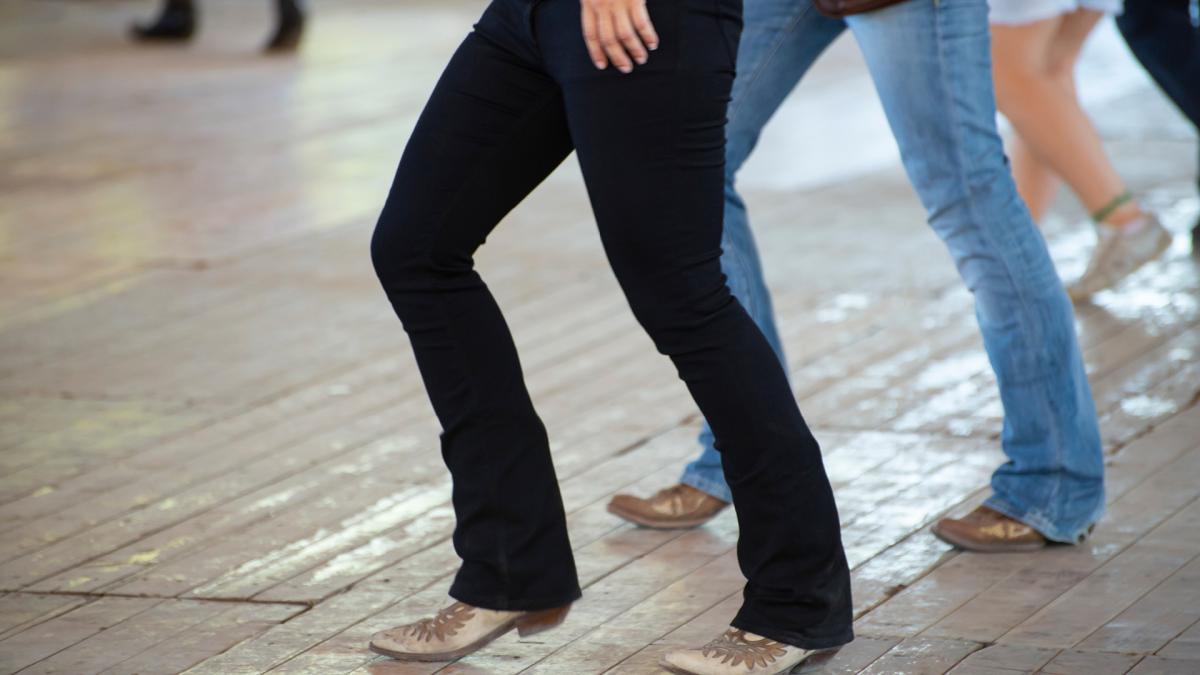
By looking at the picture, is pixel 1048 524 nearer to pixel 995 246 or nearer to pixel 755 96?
pixel 995 246

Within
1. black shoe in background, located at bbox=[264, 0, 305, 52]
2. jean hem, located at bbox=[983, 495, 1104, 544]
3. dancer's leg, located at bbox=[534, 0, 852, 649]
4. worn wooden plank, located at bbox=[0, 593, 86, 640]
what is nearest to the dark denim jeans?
jean hem, located at bbox=[983, 495, 1104, 544]

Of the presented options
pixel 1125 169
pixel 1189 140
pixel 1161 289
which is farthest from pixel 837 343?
pixel 1189 140

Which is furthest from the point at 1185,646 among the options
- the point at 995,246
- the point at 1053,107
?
the point at 1053,107

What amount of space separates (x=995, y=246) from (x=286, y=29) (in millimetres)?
9284

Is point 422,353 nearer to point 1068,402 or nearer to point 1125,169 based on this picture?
point 1068,402

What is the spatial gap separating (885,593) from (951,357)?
5.33 ft

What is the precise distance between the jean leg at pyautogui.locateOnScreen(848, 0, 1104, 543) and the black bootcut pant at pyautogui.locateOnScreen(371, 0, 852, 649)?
63cm

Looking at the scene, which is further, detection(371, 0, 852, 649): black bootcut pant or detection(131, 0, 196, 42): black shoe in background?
detection(131, 0, 196, 42): black shoe in background

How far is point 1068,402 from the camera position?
311 cm

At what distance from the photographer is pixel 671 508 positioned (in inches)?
132

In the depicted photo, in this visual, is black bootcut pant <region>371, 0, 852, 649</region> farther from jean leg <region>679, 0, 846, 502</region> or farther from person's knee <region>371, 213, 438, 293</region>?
jean leg <region>679, 0, 846, 502</region>

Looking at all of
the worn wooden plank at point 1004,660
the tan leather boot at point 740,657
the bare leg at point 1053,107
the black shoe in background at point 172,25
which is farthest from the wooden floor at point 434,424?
the black shoe in background at point 172,25

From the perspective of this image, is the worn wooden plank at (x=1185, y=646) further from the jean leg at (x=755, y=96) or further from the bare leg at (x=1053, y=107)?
the bare leg at (x=1053, y=107)

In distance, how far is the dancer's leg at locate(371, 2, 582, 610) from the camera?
2520 mm
